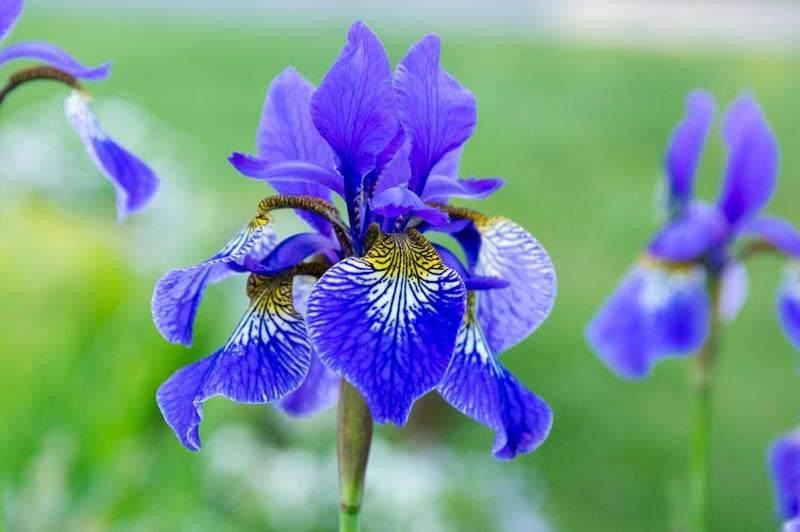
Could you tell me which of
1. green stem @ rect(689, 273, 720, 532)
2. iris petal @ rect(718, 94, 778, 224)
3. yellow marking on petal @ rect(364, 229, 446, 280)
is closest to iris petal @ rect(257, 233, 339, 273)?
yellow marking on petal @ rect(364, 229, 446, 280)

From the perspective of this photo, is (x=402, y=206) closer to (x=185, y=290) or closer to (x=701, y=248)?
(x=185, y=290)

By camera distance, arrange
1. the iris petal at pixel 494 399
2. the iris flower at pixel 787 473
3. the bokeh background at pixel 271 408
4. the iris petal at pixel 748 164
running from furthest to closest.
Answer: the bokeh background at pixel 271 408, the iris petal at pixel 748 164, the iris flower at pixel 787 473, the iris petal at pixel 494 399

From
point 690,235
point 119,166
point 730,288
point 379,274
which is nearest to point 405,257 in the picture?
point 379,274

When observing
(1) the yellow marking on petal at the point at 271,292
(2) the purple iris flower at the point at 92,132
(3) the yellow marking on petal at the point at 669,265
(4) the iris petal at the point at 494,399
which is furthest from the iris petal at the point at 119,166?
(3) the yellow marking on petal at the point at 669,265

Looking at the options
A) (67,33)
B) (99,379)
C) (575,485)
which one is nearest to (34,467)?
(99,379)

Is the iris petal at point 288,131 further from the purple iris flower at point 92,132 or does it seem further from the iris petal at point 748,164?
the iris petal at point 748,164

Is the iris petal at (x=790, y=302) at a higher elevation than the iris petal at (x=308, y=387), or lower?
higher
